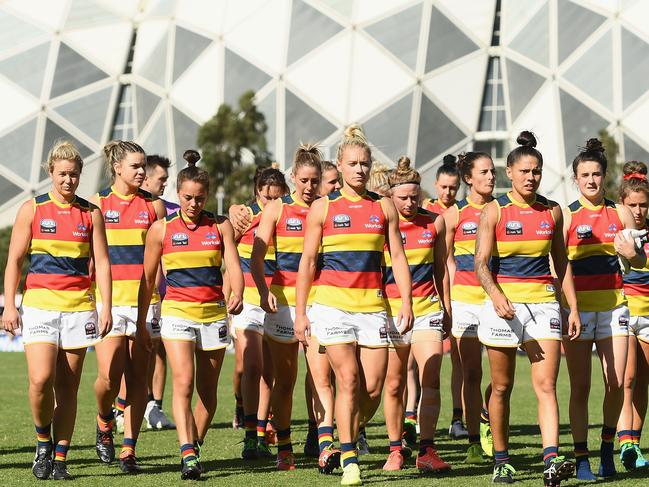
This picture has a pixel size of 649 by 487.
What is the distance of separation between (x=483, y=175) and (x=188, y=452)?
3914 millimetres

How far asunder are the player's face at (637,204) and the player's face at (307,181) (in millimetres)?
2680

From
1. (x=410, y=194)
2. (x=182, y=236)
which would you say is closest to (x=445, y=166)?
(x=410, y=194)

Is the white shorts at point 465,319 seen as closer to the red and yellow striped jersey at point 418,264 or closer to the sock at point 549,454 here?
the red and yellow striped jersey at point 418,264

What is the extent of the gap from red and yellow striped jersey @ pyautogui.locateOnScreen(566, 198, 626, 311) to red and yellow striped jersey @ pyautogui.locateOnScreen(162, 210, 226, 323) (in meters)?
2.88

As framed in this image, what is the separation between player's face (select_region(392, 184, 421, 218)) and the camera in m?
10.0

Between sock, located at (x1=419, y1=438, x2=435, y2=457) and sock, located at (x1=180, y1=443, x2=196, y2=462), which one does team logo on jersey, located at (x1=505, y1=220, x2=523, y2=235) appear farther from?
sock, located at (x1=180, y1=443, x2=196, y2=462)

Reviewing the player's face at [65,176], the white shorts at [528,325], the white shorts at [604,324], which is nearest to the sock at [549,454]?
the white shorts at [528,325]

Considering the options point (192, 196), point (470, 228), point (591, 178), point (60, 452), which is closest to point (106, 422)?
point (60, 452)

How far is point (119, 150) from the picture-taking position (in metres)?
10.2

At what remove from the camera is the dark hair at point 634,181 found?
9828mm

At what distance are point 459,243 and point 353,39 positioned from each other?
38.1 meters

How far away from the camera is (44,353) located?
8.88 m

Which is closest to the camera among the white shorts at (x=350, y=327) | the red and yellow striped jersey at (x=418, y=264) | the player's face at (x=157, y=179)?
the white shorts at (x=350, y=327)

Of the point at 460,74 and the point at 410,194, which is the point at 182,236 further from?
the point at 460,74
